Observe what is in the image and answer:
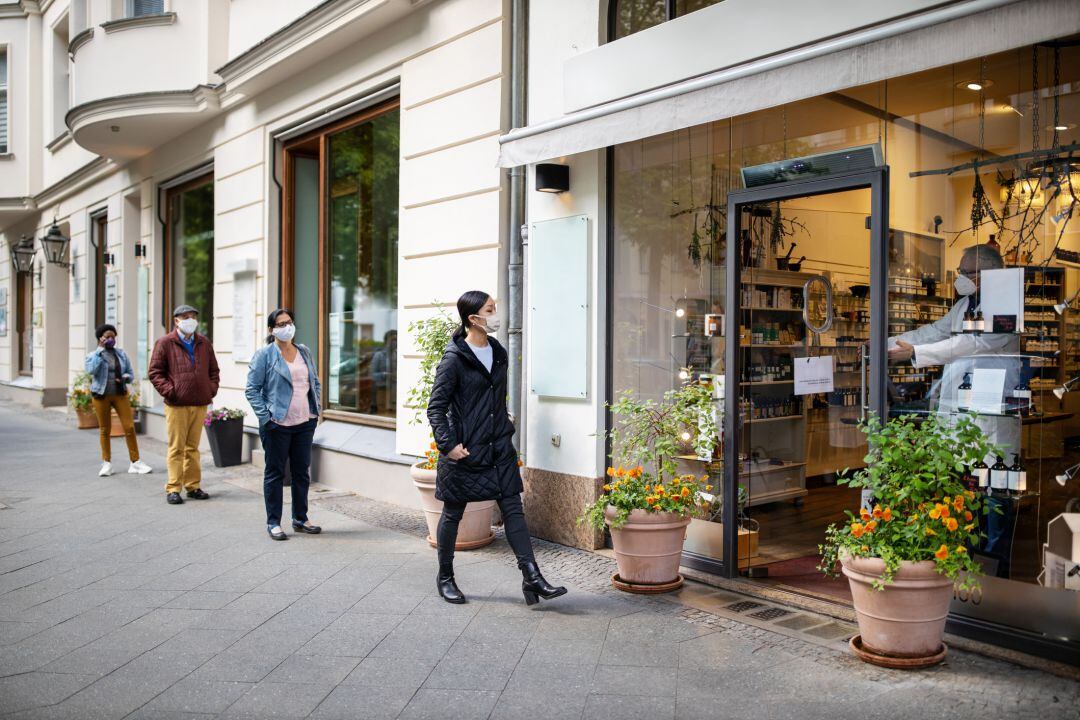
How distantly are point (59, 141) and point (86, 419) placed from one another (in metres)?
6.42

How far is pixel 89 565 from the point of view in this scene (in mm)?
6176

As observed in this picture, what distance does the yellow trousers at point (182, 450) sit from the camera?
339 inches

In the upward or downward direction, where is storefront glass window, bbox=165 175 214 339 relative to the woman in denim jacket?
upward

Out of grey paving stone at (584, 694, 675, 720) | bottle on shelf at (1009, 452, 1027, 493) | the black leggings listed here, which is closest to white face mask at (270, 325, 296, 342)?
the black leggings

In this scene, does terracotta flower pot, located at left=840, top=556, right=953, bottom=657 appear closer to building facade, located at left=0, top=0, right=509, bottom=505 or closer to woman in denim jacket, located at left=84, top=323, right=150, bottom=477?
building facade, located at left=0, top=0, right=509, bottom=505

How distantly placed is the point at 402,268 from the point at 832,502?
447cm

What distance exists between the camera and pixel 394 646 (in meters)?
4.52

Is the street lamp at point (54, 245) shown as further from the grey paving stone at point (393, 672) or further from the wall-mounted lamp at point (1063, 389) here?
the wall-mounted lamp at point (1063, 389)

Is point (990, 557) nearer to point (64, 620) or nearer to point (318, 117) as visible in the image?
point (64, 620)

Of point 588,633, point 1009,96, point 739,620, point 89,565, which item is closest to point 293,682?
point 588,633

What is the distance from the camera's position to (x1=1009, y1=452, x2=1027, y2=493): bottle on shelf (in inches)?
186

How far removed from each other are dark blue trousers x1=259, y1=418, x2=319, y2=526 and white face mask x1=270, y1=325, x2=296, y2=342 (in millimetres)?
700

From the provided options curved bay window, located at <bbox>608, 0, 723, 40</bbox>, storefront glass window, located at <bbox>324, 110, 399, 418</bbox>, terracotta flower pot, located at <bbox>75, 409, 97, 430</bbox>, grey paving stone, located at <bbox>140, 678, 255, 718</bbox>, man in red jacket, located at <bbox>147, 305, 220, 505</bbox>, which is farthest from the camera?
terracotta flower pot, located at <bbox>75, 409, 97, 430</bbox>

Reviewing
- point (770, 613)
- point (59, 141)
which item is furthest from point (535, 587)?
point (59, 141)
